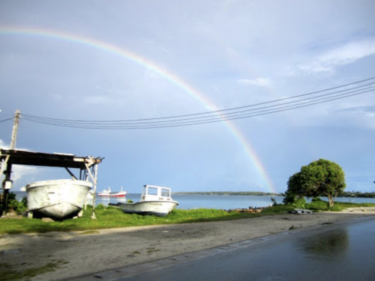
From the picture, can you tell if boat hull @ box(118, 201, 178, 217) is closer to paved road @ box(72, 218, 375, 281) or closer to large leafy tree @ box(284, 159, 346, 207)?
paved road @ box(72, 218, 375, 281)

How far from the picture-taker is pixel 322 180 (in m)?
38.2

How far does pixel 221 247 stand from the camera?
10055 millimetres

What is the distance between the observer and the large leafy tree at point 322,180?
125ft

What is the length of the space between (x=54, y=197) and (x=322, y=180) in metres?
31.7

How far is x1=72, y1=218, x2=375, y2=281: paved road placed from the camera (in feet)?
21.0

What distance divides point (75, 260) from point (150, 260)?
1.89 metres

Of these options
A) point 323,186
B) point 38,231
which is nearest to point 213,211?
point 38,231

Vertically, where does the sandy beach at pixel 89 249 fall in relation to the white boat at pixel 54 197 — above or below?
below

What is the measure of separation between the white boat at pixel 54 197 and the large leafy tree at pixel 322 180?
29.2m

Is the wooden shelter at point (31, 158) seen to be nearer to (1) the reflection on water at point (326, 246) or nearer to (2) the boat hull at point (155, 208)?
(2) the boat hull at point (155, 208)

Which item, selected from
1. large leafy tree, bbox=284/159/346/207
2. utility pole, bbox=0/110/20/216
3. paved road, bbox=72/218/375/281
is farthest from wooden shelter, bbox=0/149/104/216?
large leafy tree, bbox=284/159/346/207

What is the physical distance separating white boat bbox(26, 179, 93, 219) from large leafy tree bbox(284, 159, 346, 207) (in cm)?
2924

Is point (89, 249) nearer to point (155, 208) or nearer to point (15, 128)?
point (155, 208)

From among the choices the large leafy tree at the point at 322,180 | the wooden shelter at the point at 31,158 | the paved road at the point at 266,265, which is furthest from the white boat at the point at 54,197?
the large leafy tree at the point at 322,180
